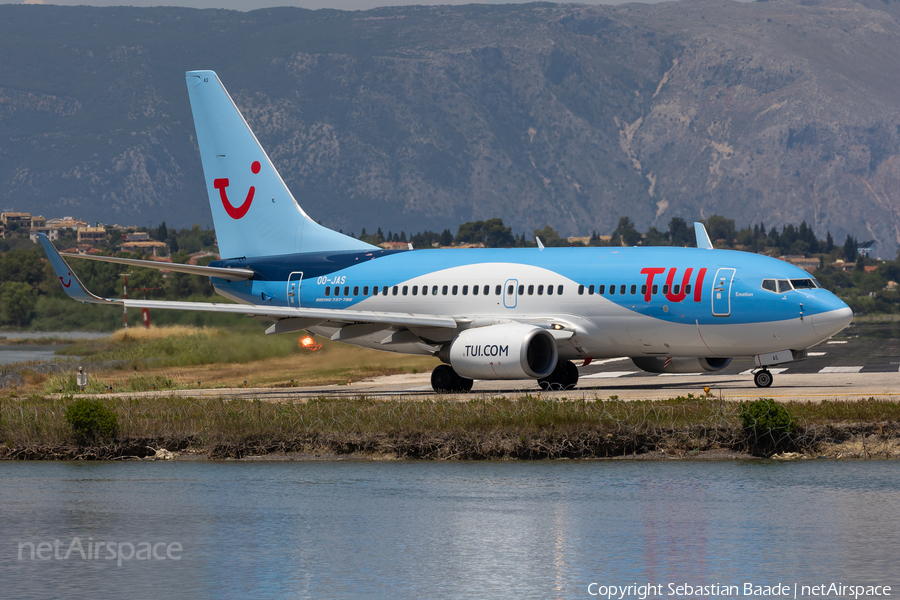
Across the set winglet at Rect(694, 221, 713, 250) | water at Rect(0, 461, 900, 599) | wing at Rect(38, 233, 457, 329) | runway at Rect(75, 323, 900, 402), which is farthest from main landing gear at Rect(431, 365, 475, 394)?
water at Rect(0, 461, 900, 599)

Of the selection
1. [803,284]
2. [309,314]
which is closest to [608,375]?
[803,284]

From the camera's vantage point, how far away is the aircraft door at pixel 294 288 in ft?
144

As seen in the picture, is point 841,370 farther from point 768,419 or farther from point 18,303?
point 18,303

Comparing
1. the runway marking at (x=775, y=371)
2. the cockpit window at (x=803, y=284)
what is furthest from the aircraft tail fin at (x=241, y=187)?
the cockpit window at (x=803, y=284)

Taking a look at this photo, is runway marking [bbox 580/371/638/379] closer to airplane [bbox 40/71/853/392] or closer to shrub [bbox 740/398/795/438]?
airplane [bbox 40/71/853/392]

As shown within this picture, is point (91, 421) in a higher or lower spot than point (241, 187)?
lower

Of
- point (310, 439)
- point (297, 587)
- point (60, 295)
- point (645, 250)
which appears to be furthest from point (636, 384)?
point (60, 295)

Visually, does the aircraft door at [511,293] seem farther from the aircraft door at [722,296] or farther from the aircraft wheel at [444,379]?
the aircraft door at [722,296]

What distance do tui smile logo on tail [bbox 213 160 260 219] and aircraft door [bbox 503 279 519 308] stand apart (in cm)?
1181

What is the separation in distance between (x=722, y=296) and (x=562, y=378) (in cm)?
684

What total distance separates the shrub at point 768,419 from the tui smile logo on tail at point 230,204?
2410 centimetres

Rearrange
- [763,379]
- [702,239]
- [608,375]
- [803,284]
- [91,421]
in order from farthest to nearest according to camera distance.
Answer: [608,375] < [702,239] < [763,379] < [803,284] < [91,421]

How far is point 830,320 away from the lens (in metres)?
35.6

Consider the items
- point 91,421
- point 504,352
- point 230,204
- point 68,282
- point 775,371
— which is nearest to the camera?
point 91,421
